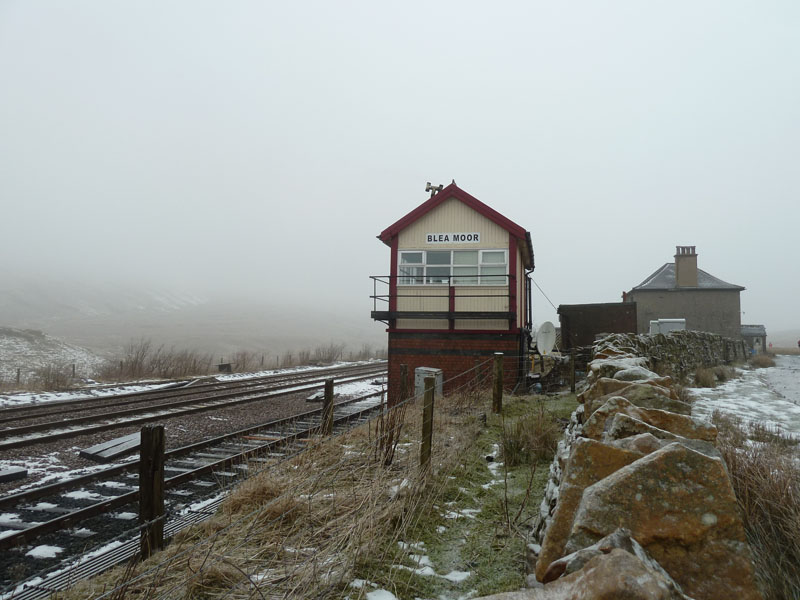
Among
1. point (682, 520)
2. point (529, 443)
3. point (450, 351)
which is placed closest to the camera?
point (682, 520)

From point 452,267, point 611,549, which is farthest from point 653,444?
point 452,267

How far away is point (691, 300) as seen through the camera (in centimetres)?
3650

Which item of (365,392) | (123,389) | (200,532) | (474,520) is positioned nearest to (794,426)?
(474,520)

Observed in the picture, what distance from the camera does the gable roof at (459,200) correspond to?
15164mm

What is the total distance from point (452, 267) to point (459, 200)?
222 cm

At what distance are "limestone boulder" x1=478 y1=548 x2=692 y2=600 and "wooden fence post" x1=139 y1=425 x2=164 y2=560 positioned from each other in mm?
3185

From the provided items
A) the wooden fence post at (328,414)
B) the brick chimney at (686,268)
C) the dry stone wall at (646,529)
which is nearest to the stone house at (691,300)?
the brick chimney at (686,268)

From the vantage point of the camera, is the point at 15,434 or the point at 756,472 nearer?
the point at 756,472

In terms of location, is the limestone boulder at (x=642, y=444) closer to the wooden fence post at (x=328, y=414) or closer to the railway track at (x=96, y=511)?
the railway track at (x=96, y=511)

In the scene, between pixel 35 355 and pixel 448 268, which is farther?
pixel 35 355

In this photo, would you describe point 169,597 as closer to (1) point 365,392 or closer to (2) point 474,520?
(2) point 474,520

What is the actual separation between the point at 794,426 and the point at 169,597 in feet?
26.1

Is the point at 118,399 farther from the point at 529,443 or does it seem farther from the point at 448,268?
the point at 529,443

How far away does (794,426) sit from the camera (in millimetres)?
6824
